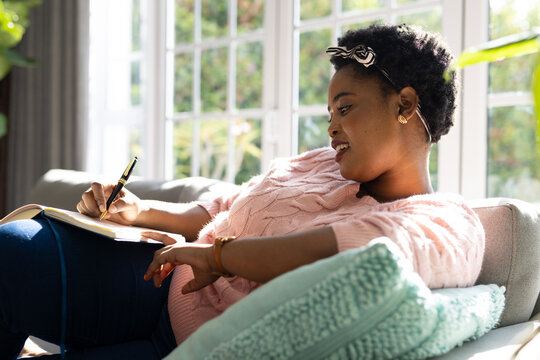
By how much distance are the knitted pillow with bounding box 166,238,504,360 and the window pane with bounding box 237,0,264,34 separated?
745cm

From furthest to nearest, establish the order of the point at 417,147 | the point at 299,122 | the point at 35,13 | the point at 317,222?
the point at 35,13 < the point at 299,122 < the point at 417,147 < the point at 317,222

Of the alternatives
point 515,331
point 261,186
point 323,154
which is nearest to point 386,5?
point 323,154

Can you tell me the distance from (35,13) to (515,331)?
3.81 m

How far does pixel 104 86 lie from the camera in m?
4.07

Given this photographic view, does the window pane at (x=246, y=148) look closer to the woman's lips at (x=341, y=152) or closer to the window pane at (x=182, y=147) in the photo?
the window pane at (x=182, y=147)

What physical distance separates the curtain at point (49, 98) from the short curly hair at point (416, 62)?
2.90 m

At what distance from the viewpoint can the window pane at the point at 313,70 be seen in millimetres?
7945

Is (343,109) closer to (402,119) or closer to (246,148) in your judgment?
(402,119)

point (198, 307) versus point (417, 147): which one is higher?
point (417, 147)

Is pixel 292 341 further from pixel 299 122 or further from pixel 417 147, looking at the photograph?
pixel 299 122

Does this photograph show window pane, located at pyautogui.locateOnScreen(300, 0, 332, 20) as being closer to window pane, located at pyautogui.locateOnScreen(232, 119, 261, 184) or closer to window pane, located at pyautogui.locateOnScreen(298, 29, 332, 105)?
window pane, located at pyautogui.locateOnScreen(298, 29, 332, 105)

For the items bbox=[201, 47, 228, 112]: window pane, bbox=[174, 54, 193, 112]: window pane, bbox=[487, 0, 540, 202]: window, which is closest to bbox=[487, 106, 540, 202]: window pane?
bbox=[487, 0, 540, 202]: window

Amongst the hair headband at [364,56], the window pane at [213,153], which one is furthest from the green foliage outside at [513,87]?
the window pane at [213,153]

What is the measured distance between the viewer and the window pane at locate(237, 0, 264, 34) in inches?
312
